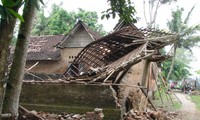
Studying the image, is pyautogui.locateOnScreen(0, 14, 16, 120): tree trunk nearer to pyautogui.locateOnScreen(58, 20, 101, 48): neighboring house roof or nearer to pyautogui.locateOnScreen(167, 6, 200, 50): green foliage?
pyautogui.locateOnScreen(58, 20, 101, 48): neighboring house roof

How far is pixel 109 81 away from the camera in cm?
1000

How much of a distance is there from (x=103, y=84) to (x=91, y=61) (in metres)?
3.46

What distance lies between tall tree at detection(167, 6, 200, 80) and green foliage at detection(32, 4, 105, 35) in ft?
29.0

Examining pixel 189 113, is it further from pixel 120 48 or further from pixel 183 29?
pixel 183 29

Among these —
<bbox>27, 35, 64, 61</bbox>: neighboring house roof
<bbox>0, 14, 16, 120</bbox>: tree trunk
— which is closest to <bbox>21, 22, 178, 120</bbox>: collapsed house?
<bbox>0, 14, 16, 120</bbox>: tree trunk

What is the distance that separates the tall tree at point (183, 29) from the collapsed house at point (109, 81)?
794 inches

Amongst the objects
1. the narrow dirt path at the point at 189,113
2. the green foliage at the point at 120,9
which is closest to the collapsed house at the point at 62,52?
the narrow dirt path at the point at 189,113

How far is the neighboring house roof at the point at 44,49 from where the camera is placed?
75.3ft

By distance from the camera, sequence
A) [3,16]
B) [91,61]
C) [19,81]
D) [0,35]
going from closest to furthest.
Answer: [3,16] → [0,35] → [19,81] → [91,61]

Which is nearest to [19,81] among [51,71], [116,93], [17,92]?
[17,92]

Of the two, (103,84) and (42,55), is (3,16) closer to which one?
(103,84)

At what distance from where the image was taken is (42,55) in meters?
23.0

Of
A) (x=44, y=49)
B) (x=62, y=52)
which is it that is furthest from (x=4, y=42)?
(x=44, y=49)

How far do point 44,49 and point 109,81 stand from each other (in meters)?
15.1
